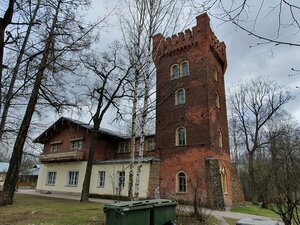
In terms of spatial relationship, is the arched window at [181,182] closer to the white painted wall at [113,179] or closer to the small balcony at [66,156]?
the white painted wall at [113,179]

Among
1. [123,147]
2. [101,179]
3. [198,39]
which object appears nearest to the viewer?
[198,39]

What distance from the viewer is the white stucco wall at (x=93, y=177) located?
75.5 feet

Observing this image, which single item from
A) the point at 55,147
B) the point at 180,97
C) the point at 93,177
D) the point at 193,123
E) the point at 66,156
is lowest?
the point at 93,177

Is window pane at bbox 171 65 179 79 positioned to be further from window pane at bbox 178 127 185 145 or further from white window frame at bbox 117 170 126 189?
white window frame at bbox 117 170 126 189

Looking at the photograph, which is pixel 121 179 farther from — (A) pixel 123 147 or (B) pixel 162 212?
(B) pixel 162 212

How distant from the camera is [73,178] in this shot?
29.0m

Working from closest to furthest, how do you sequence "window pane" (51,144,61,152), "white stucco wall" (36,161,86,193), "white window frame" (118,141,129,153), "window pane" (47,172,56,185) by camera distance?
"white stucco wall" (36,161,86,193)
"white window frame" (118,141,129,153)
"window pane" (47,172,56,185)
"window pane" (51,144,61,152)

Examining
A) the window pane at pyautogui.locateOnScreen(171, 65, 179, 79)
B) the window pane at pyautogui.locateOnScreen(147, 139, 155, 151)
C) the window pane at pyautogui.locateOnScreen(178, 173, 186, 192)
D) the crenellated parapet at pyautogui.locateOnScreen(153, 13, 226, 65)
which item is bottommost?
the window pane at pyautogui.locateOnScreen(178, 173, 186, 192)

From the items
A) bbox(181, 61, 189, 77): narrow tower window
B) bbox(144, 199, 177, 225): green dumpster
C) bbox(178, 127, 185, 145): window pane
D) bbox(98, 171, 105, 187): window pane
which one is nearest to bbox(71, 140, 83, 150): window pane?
bbox(98, 171, 105, 187): window pane

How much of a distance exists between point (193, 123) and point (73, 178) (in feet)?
50.5

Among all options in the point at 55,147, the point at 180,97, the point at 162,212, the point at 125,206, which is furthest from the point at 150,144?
the point at 125,206

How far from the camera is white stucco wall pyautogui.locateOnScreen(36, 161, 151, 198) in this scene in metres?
23.0

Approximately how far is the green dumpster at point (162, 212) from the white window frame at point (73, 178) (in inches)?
844

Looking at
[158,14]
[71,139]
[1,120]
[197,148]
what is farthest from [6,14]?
[71,139]
